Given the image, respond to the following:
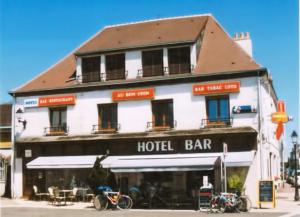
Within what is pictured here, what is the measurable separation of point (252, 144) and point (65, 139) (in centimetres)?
1051

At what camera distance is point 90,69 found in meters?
30.4

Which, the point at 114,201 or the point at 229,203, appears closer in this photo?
the point at 229,203

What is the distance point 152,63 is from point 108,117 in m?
3.95

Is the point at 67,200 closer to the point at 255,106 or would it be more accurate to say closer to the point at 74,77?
the point at 74,77

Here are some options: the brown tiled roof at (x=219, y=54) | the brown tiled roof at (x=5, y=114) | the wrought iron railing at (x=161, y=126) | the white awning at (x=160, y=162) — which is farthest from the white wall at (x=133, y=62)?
the brown tiled roof at (x=5, y=114)

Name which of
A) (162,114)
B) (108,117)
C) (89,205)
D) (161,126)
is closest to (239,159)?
(161,126)

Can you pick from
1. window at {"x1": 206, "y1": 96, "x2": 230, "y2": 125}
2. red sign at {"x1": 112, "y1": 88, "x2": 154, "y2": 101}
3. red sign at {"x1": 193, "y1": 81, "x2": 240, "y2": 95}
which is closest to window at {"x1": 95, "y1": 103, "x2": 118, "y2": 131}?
red sign at {"x1": 112, "y1": 88, "x2": 154, "y2": 101}

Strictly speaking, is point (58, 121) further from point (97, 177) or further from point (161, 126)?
point (97, 177)

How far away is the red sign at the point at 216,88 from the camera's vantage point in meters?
26.6

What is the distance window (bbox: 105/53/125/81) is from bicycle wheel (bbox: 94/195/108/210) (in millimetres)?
8095

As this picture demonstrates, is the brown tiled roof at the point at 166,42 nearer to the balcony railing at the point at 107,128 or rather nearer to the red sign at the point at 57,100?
the red sign at the point at 57,100

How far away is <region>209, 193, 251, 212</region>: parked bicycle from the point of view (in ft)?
71.8

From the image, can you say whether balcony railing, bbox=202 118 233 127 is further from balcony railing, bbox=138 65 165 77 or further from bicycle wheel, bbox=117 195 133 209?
bicycle wheel, bbox=117 195 133 209

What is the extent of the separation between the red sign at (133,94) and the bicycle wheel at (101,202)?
6691 millimetres
